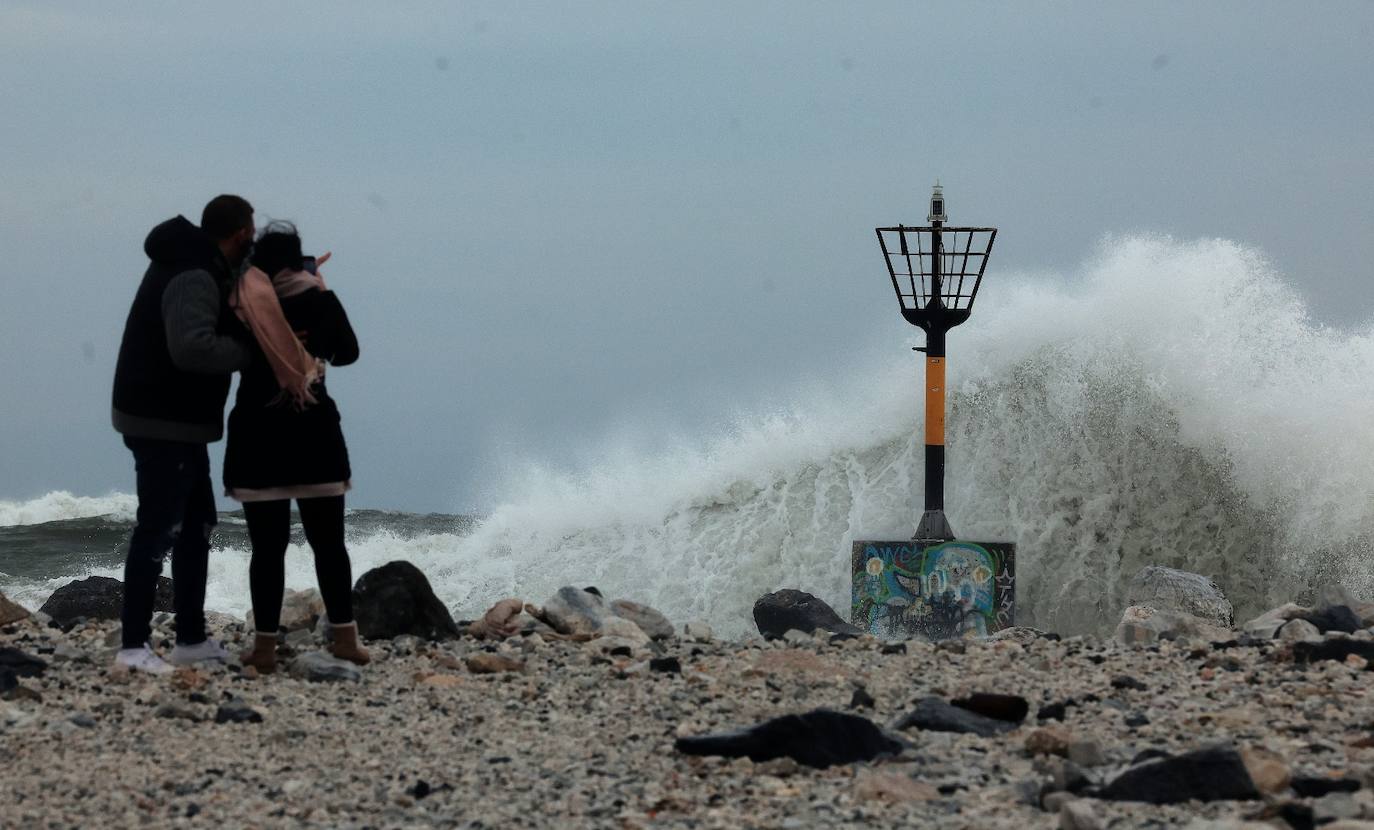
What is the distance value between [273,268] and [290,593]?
7.51 feet

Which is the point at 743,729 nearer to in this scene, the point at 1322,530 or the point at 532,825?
the point at 532,825

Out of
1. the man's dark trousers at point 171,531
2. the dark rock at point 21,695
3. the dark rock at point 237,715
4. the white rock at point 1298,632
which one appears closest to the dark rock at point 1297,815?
the white rock at point 1298,632

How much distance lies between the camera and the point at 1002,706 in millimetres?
4551

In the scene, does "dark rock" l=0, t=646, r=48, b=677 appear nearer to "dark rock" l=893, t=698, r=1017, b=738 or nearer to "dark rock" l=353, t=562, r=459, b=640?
"dark rock" l=353, t=562, r=459, b=640

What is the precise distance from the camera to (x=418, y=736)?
15.1ft

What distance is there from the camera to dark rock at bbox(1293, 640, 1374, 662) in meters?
5.39

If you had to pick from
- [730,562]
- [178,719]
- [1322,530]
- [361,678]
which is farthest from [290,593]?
[1322,530]

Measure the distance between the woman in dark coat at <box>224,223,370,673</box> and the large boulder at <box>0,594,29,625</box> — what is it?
2079 millimetres

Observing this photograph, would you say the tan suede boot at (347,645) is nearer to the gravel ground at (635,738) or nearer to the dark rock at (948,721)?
the gravel ground at (635,738)

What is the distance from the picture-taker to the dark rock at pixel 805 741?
411 cm

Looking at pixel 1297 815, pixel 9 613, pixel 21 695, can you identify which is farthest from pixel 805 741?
pixel 9 613

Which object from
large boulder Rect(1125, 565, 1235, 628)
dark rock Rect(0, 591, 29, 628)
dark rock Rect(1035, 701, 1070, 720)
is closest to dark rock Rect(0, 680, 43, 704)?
dark rock Rect(0, 591, 29, 628)

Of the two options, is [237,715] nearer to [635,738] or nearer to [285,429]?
[285,429]

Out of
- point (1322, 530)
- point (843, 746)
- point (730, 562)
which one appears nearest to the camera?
point (843, 746)
